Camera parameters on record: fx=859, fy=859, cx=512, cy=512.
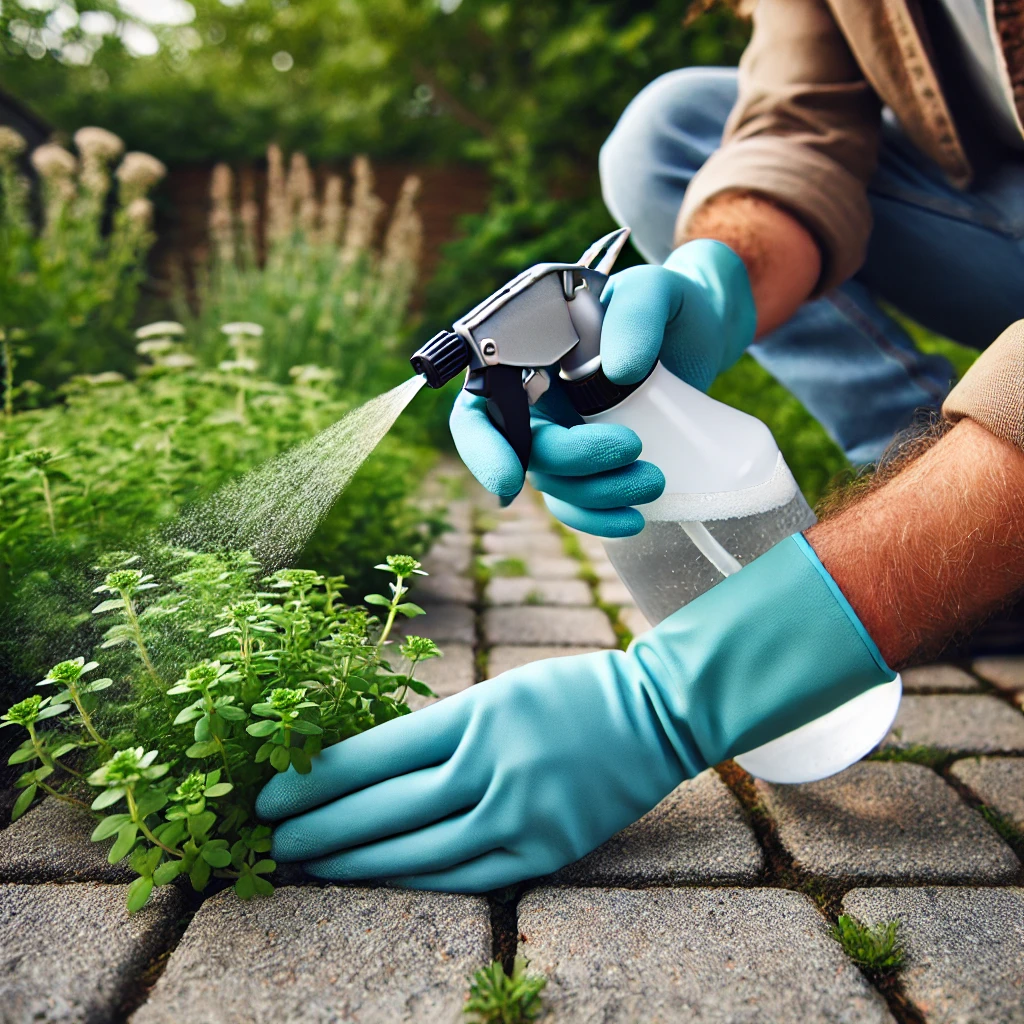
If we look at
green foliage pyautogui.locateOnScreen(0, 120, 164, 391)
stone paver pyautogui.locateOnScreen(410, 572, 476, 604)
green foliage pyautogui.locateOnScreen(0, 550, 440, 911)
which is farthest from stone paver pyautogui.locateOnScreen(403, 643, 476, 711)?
green foliage pyautogui.locateOnScreen(0, 120, 164, 391)

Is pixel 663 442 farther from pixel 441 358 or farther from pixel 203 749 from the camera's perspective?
pixel 203 749

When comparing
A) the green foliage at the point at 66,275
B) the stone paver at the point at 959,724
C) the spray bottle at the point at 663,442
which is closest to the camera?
the spray bottle at the point at 663,442

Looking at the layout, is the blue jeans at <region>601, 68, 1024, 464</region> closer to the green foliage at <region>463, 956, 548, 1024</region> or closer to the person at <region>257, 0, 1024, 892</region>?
the person at <region>257, 0, 1024, 892</region>

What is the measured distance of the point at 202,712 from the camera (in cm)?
109

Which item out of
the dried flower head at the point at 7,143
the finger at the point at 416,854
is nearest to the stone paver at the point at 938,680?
the finger at the point at 416,854

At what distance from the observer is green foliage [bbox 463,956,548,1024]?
3.04 feet

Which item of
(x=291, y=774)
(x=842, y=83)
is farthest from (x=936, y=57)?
(x=291, y=774)

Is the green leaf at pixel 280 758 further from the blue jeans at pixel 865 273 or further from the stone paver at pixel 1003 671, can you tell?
the blue jeans at pixel 865 273

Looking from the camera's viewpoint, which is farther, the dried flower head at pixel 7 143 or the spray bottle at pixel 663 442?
the dried flower head at pixel 7 143

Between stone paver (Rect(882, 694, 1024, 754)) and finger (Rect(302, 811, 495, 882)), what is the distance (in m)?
0.91

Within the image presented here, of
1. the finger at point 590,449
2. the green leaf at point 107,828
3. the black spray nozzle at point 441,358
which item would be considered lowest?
the green leaf at point 107,828

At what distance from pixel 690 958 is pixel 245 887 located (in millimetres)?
564

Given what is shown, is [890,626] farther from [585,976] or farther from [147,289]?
[147,289]

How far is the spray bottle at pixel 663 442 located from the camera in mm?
1151
